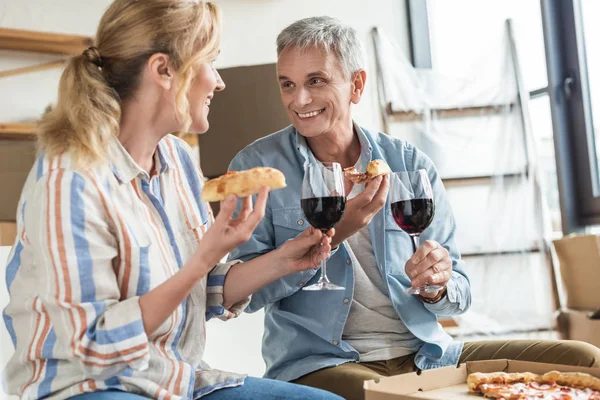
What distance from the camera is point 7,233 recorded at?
9.60 ft

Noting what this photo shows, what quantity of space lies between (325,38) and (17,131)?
1669 millimetres

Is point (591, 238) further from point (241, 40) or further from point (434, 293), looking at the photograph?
point (241, 40)

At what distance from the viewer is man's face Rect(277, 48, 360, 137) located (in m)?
2.05

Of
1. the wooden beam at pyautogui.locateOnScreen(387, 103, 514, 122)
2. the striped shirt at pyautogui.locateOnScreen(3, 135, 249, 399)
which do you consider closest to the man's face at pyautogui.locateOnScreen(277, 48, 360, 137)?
the striped shirt at pyautogui.locateOnScreen(3, 135, 249, 399)

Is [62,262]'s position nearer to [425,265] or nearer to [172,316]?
[172,316]

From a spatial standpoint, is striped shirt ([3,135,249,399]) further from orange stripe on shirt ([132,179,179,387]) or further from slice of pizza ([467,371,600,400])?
slice of pizza ([467,371,600,400])

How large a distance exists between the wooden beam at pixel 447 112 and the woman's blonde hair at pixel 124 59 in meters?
2.27

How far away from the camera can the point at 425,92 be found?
3.73 meters

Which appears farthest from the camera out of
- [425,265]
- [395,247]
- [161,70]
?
[395,247]

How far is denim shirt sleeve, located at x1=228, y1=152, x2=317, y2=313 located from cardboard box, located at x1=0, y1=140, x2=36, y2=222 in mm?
1550

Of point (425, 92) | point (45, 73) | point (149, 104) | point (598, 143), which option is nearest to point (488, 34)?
point (425, 92)

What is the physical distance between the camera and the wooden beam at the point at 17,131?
10.2 feet

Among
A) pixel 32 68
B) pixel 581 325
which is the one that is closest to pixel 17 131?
pixel 32 68

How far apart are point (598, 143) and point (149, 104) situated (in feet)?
8.66
